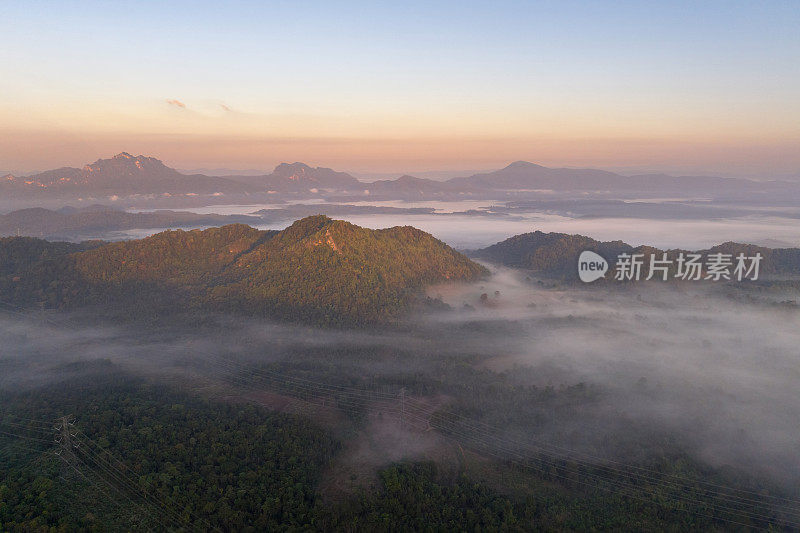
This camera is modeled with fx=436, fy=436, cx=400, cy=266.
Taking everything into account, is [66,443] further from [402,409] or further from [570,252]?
[570,252]

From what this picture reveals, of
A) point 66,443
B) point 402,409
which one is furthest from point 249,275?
point 66,443

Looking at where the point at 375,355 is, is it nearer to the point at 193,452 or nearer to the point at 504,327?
the point at 504,327

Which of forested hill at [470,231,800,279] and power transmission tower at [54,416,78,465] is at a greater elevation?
forested hill at [470,231,800,279]

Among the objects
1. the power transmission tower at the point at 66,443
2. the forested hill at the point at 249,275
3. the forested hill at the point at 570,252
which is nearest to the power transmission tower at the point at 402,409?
the forested hill at the point at 249,275

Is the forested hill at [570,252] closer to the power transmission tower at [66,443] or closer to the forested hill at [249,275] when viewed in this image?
the forested hill at [249,275]

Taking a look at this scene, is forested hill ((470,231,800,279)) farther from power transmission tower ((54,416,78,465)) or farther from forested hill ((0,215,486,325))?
power transmission tower ((54,416,78,465))

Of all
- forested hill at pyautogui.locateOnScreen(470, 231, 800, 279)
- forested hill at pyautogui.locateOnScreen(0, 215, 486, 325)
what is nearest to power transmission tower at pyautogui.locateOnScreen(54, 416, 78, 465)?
forested hill at pyautogui.locateOnScreen(0, 215, 486, 325)

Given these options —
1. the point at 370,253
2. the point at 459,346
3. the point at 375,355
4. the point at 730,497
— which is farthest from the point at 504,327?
the point at 730,497
